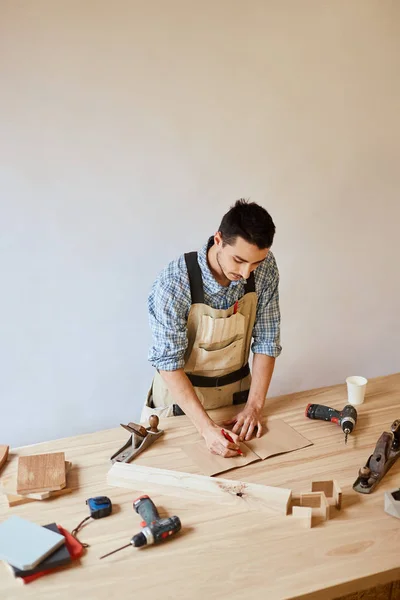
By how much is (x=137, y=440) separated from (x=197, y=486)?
0.31 metres

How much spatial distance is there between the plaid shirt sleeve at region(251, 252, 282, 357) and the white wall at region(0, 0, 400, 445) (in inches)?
32.2

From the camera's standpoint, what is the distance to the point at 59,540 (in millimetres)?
1368

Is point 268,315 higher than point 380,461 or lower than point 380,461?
higher

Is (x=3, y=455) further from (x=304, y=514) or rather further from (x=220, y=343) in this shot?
(x=304, y=514)

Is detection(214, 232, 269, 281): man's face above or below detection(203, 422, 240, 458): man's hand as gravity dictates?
above

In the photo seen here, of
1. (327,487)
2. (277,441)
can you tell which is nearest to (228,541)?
(327,487)

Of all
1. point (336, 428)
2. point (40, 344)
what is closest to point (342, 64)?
point (336, 428)

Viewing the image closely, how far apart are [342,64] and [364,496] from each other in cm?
225

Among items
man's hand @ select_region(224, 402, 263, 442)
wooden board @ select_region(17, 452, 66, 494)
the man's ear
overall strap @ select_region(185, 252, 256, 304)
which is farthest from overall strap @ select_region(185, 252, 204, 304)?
wooden board @ select_region(17, 452, 66, 494)

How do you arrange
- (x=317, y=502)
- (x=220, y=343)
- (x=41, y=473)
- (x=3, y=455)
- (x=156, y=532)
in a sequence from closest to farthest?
(x=156, y=532) < (x=317, y=502) < (x=41, y=473) < (x=3, y=455) < (x=220, y=343)

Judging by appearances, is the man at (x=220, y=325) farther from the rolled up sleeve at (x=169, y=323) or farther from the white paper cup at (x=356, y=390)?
the white paper cup at (x=356, y=390)

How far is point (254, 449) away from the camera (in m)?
1.82

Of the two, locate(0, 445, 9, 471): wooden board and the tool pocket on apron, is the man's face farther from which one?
locate(0, 445, 9, 471): wooden board

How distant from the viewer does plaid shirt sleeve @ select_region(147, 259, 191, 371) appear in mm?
Answer: 1939
